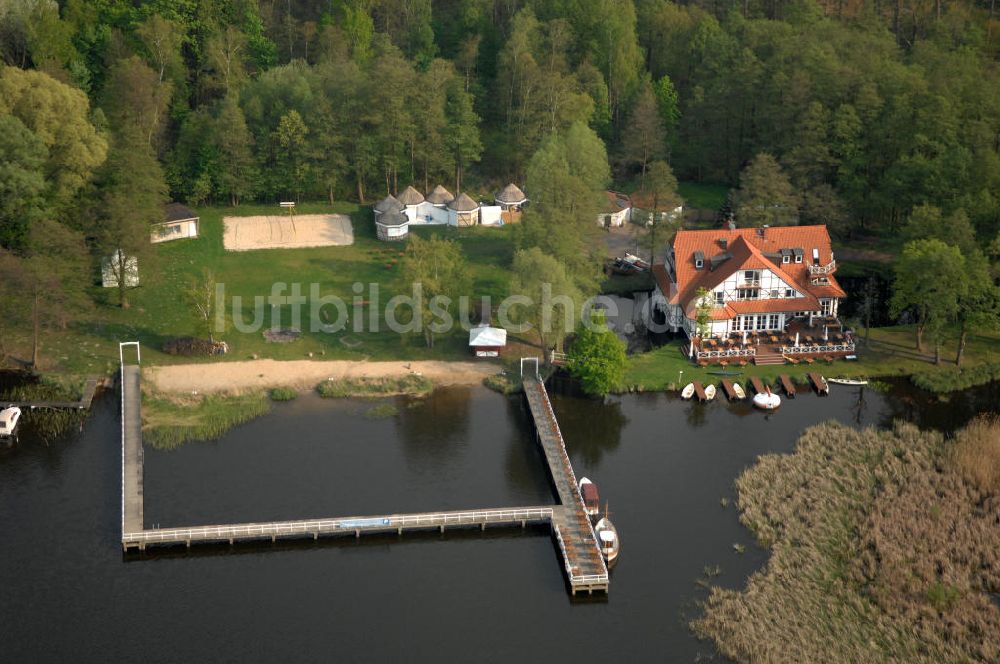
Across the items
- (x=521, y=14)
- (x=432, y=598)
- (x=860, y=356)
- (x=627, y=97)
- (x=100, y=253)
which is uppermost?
(x=521, y=14)

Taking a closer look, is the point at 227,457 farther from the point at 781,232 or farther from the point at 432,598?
the point at 781,232

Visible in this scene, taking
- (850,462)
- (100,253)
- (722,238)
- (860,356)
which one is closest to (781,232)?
(722,238)

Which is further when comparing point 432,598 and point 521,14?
point 521,14

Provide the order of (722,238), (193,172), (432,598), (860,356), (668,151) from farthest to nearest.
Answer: (668,151), (193,172), (722,238), (860,356), (432,598)

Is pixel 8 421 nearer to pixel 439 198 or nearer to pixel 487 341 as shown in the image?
pixel 487 341

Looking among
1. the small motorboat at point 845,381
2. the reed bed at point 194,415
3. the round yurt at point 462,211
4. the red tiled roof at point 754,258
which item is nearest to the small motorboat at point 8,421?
the reed bed at point 194,415

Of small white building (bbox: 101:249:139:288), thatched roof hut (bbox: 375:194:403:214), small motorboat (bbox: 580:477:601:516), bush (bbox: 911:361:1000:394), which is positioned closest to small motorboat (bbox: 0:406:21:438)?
small white building (bbox: 101:249:139:288)

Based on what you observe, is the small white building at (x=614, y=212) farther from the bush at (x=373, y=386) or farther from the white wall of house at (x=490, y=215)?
the bush at (x=373, y=386)
